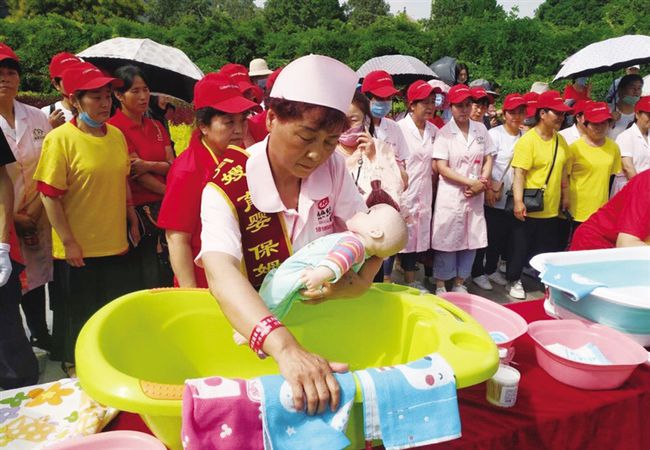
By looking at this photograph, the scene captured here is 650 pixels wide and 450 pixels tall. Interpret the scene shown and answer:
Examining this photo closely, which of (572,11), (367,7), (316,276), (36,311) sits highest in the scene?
(367,7)

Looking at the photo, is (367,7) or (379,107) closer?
(379,107)

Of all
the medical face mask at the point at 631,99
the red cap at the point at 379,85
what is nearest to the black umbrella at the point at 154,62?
the red cap at the point at 379,85

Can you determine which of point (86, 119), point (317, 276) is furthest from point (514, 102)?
point (317, 276)

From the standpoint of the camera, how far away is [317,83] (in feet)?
3.74

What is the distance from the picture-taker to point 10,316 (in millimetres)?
2135

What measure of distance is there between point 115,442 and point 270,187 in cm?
73

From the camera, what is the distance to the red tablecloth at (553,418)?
1252 millimetres

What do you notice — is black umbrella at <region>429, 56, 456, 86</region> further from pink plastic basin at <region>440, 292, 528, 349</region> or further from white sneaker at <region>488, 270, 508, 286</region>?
pink plastic basin at <region>440, 292, 528, 349</region>

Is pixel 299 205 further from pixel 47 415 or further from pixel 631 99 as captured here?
pixel 631 99

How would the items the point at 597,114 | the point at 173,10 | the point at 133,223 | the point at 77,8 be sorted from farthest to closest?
the point at 173,10, the point at 77,8, the point at 597,114, the point at 133,223

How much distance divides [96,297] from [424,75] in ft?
17.4

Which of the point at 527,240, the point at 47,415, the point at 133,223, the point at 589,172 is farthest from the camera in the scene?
the point at 527,240

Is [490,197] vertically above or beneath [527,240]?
above

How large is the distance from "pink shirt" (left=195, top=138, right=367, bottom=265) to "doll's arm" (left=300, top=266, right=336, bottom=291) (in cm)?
19
